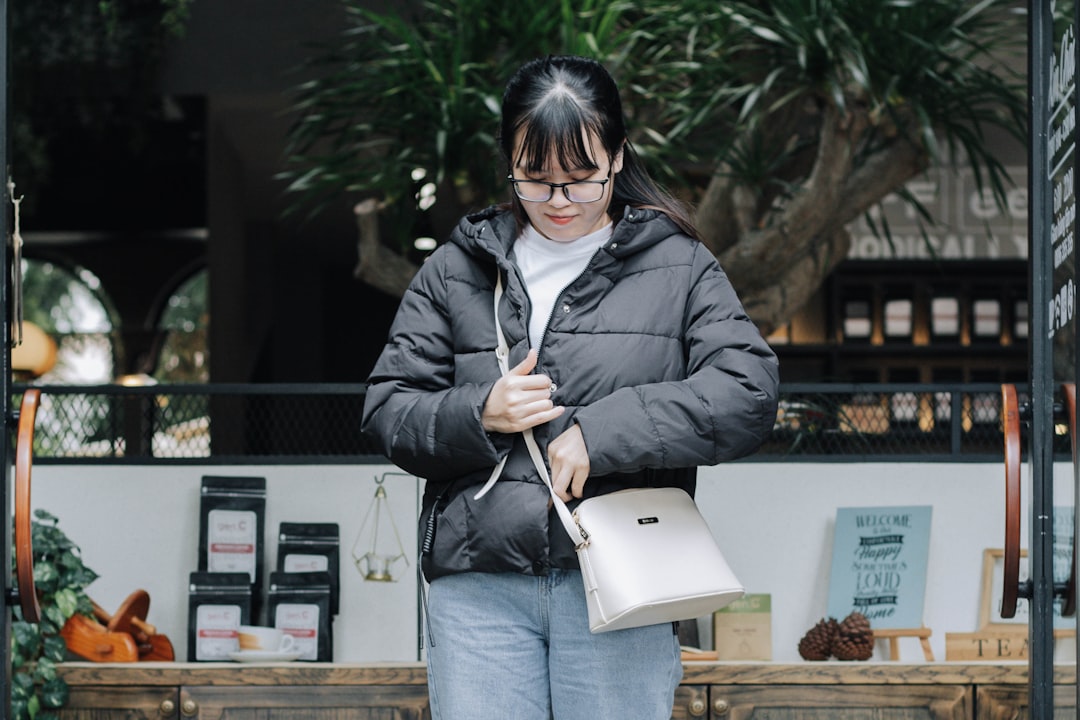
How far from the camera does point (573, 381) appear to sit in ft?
5.07

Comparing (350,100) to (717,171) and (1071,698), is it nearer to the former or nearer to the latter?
(717,171)

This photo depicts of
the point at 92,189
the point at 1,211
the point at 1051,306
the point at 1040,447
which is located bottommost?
the point at 1040,447

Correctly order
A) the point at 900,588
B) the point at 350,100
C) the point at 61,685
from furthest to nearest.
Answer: the point at 350,100, the point at 900,588, the point at 61,685

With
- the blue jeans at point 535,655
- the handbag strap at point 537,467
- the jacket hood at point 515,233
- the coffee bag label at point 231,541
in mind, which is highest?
the jacket hood at point 515,233

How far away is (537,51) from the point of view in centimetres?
393

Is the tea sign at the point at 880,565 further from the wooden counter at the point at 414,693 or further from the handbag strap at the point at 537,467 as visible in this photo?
the handbag strap at the point at 537,467

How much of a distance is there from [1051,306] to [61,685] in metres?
1.95

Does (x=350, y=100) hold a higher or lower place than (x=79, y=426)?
higher

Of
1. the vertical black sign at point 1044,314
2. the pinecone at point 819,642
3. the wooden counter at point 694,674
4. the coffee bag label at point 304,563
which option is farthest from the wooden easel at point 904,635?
the coffee bag label at point 304,563

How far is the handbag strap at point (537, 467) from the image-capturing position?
1.48m

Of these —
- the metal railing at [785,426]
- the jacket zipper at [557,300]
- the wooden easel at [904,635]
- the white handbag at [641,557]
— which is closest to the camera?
the white handbag at [641,557]

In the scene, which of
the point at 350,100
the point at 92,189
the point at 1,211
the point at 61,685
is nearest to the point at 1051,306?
the point at 1,211

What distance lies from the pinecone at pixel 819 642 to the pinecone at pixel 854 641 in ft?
0.05

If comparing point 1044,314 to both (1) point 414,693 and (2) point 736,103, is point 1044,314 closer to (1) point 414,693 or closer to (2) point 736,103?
(1) point 414,693
